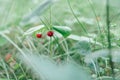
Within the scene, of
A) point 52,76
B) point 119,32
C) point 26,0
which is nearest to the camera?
point 52,76

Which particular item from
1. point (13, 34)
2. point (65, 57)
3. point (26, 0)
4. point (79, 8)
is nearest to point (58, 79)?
point (65, 57)

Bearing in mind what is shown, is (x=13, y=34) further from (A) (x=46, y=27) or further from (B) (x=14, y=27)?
(A) (x=46, y=27)

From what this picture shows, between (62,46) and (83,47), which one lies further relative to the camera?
(62,46)

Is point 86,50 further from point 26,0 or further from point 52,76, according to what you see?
point 26,0

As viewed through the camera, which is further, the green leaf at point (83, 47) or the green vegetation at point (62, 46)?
the green leaf at point (83, 47)

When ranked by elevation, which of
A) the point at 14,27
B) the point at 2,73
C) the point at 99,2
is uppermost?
the point at 99,2

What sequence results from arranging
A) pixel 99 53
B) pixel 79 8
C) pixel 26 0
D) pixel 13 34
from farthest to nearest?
pixel 26 0 → pixel 79 8 → pixel 13 34 → pixel 99 53

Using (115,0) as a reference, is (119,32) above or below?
below

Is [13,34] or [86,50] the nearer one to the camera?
[86,50]

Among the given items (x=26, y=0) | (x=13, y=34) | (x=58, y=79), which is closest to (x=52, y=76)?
(x=58, y=79)

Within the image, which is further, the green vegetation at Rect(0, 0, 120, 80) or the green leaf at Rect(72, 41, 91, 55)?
the green leaf at Rect(72, 41, 91, 55)
